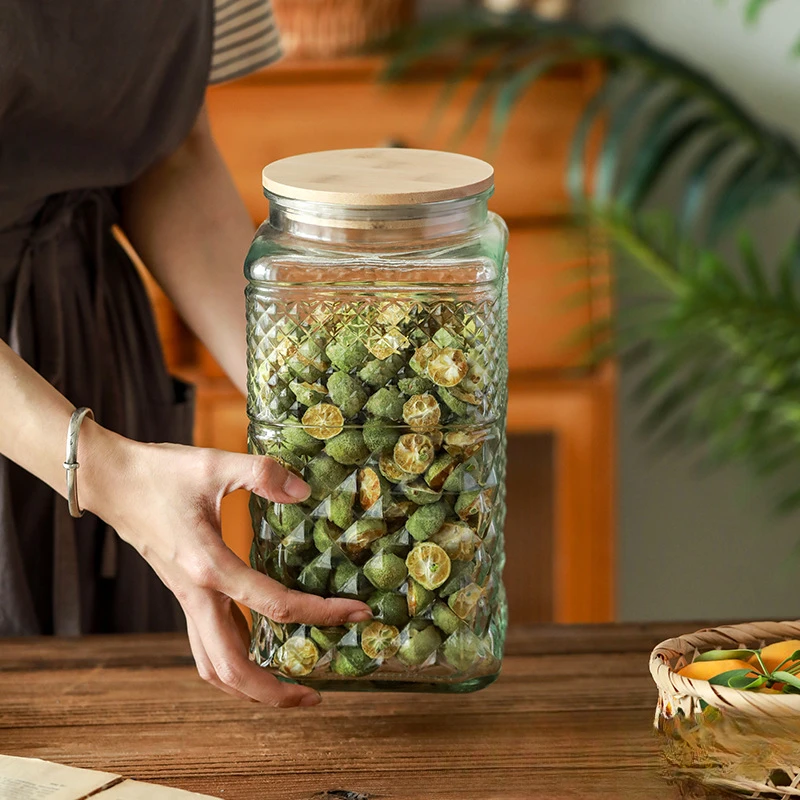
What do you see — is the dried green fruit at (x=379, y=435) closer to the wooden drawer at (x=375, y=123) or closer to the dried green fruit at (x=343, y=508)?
the dried green fruit at (x=343, y=508)

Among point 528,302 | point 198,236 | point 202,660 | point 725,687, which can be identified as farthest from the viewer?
point 528,302

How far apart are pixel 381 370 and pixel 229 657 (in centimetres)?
21

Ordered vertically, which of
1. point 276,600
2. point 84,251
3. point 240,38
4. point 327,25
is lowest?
point 276,600

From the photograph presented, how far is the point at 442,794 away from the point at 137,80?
644mm

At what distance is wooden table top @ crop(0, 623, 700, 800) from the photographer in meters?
0.65

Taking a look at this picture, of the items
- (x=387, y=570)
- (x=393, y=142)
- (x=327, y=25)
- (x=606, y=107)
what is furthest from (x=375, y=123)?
(x=387, y=570)

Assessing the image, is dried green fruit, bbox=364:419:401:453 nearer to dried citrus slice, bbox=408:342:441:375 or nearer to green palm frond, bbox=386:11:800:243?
dried citrus slice, bbox=408:342:441:375

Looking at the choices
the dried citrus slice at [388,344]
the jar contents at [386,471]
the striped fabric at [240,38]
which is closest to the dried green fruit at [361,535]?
the jar contents at [386,471]

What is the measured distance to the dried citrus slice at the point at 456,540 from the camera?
2.21ft

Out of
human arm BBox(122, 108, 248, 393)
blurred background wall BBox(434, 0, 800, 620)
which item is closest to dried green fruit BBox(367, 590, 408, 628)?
human arm BBox(122, 108, 248, 393)

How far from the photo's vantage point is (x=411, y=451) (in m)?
0.66

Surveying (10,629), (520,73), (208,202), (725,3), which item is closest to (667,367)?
(520,73)

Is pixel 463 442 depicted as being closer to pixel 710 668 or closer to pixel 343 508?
pixel 343 508

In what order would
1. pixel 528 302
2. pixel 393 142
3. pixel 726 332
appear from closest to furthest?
pixel 726 332 → pixel 393 142 → pixel 528 302
